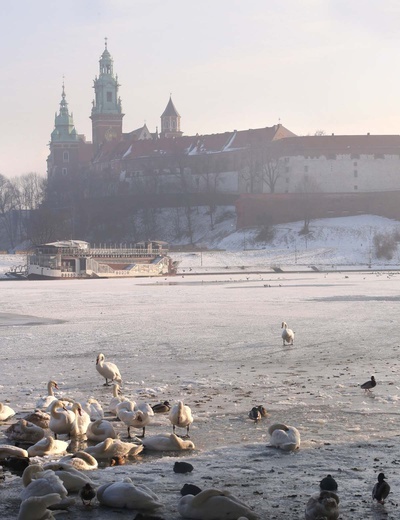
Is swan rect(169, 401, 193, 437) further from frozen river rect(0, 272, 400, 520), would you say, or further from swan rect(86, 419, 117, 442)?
swan rect(86, 419, 117, 442)

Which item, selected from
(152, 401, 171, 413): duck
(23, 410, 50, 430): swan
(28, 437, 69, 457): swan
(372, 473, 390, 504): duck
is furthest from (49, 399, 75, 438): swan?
(372, 473, 390, 504): duck

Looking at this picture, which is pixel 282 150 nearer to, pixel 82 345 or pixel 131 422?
pixel 82 345

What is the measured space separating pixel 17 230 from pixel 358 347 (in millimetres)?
99945

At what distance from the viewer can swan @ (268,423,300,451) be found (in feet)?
31.8

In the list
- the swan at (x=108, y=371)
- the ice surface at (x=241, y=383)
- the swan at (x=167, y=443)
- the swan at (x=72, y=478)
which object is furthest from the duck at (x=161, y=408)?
the swan at (x=72, y=478)

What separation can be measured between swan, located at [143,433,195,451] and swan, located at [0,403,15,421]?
1972 millimetres

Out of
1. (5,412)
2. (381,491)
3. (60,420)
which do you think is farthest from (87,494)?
(5,412)

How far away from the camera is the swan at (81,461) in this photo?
900cm

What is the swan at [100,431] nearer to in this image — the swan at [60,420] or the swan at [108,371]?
the swan at [60,420]

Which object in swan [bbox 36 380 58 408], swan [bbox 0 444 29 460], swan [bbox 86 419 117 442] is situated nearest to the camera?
swan [bbox 0 444 29 460]

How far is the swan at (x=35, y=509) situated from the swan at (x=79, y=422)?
108 inches

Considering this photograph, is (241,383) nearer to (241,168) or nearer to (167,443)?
(167,443)

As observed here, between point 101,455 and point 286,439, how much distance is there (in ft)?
6.11

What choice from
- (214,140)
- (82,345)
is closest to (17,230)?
(214,140)
